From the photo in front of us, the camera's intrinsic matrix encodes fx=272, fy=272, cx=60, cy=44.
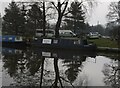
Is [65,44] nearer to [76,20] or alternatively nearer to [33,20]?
[33,20]

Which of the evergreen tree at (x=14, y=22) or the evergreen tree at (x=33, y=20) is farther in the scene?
the evergreen tree at (x=33, y=20)

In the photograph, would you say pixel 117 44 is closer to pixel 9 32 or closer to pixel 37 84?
pixel 9 32

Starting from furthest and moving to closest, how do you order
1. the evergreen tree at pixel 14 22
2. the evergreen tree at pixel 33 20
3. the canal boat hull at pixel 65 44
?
the evergreen tree at pixel 33 20 < the evergreen tree at pixel 14 22 < the canal boat hull at pixel 65 44

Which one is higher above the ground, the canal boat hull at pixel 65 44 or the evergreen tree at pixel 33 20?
the evergreen tree at pixel 33 20

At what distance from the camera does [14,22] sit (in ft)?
153

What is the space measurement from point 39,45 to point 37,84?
74.2ft

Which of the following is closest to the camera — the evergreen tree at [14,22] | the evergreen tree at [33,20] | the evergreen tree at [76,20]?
the evergreen tree at [14,22]

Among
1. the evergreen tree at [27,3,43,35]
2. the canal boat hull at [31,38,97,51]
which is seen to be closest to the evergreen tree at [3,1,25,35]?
the evergreen tree at [27,3,43,35]

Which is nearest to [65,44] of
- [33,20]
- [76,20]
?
[33,20]

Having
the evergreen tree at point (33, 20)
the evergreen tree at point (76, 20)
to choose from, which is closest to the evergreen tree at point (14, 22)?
the evergreen tree at point (33, 20)

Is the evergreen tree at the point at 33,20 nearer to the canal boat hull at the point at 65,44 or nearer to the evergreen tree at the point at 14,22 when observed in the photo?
the evergreen tree at the point at 14,22

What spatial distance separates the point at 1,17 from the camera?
1906 inches

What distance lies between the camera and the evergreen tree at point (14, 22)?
153ft

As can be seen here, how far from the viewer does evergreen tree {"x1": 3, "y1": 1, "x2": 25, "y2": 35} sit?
4650cm
